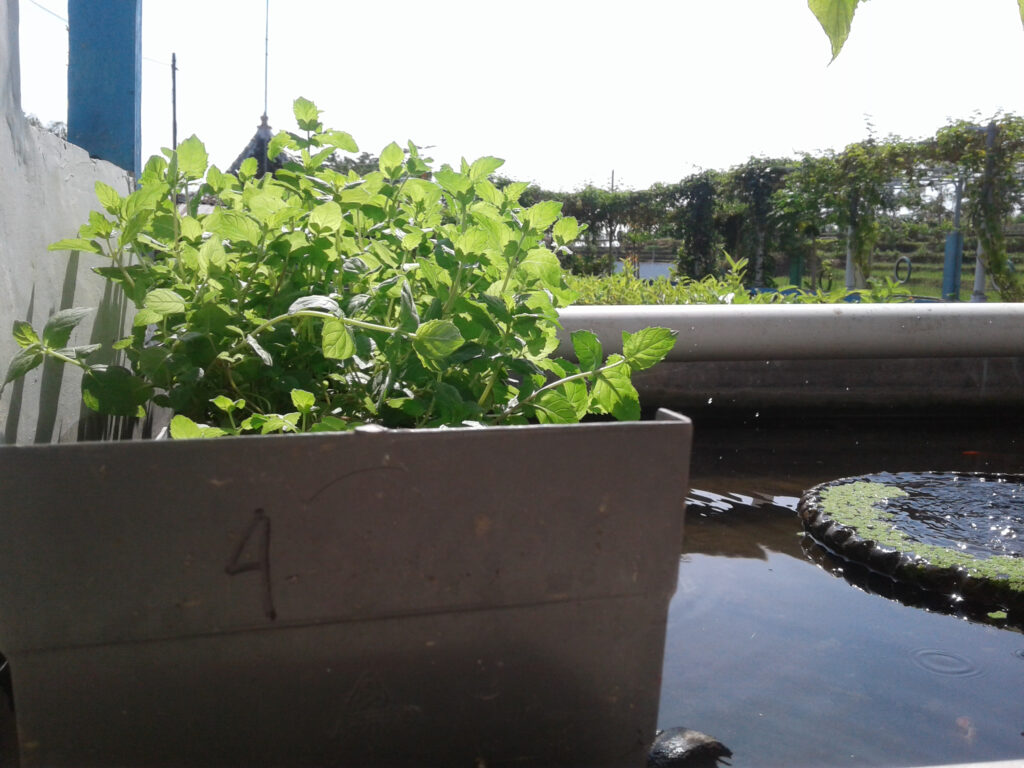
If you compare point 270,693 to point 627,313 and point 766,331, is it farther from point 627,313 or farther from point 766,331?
point 766,331

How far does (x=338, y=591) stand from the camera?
709 mm

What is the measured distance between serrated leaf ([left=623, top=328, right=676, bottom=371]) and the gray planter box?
25cm

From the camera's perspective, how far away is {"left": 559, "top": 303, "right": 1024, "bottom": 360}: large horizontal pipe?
308 centimetres

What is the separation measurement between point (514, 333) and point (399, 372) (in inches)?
6.0

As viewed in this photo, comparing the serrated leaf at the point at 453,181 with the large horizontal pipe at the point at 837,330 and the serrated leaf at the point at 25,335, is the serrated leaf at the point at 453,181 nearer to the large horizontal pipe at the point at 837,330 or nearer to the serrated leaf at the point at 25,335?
the serrated leaf at the point at 25,335

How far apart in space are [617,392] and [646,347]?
68 millimetres

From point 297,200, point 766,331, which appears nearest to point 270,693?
point 297,200

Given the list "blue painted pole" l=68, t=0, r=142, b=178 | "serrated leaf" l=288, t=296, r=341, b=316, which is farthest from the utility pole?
"serrated leaf" l=288, t=296, r=341, b=316

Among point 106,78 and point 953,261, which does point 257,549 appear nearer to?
point 106,78

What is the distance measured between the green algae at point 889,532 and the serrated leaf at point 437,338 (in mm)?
1429

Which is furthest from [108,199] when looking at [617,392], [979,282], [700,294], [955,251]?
[955,251]

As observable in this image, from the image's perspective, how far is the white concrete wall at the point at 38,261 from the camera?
992 millimetres

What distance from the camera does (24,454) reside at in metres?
0.65

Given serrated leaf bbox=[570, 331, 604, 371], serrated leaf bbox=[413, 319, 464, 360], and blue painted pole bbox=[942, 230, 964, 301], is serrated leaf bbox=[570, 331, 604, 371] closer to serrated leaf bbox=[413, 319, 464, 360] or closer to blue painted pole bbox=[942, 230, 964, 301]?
serrated leaf bbox=[413, 319, 464, 360]
